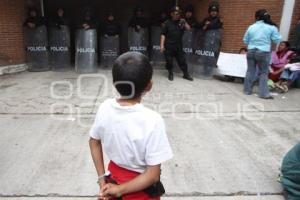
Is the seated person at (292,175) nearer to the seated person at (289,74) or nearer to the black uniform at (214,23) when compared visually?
Result: the seated person at (289,74)

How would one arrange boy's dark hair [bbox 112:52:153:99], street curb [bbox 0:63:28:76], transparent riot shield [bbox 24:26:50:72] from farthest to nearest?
1. transparent riot shield [bbox 24:26:50:72]
2. street curb [bbox 0:63:28:76]
3. boy's dark hair [bbox 112:52:153:99]

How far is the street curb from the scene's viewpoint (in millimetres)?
8242

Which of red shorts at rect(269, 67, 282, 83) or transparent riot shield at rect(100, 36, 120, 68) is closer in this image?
red shorts at rect(269, 67, 282, 83)

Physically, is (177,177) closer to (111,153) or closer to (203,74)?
(111,153)

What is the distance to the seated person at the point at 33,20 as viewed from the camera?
8477mm

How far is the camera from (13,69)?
8.48 meters

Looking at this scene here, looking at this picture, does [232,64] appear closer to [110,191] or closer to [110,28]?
[110,28]

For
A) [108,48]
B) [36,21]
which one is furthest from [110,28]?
[36,21]

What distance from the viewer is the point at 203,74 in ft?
26.8

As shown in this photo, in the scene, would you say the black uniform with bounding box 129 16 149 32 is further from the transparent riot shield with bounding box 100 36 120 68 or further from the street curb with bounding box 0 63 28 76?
the street curb with bounding box 0 63 28 76

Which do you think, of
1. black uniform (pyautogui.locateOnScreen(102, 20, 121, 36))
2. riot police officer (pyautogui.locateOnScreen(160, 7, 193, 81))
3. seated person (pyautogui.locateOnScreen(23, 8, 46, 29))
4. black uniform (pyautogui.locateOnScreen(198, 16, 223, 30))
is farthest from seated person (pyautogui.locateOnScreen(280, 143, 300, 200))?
seated person (pyautogui.locateOnScreen(23, 8, 46, 29))

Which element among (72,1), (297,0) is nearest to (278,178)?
(297,0)

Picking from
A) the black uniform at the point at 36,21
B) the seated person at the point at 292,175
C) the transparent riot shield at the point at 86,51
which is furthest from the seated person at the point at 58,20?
the seated person at the point at 292,175

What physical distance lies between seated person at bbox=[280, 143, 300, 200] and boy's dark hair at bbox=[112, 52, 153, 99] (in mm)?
2059
